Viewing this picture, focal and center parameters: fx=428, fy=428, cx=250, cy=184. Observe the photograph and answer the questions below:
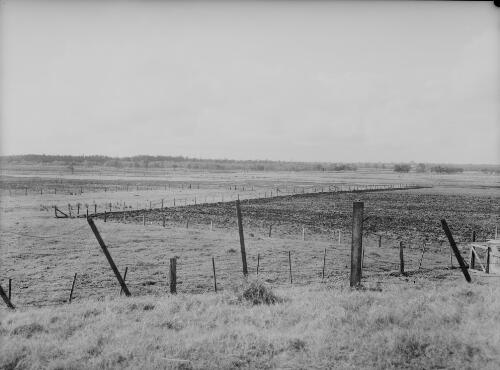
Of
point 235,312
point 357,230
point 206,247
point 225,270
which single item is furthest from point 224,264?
point 235,312

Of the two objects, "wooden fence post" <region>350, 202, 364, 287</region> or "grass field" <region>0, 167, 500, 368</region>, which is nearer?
"grass field" <region>0, 167, 500, 368</region>

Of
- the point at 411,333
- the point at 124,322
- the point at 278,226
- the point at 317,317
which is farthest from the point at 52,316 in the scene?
the point at 278,226

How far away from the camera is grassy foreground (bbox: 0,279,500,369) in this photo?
22.9 ft

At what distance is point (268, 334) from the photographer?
8.12m

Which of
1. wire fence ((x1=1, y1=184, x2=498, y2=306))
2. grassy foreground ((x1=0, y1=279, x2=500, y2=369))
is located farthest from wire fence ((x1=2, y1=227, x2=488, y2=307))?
grassy foreground ((x1=0, y1=279, x2=500, y2=369))

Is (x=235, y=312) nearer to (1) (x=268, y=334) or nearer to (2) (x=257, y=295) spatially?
(2) (x=257, y=295)

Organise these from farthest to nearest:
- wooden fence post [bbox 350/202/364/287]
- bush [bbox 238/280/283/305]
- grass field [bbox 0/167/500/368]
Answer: wooden fence post [bbox 350/202/364/287], bush [bbox 238/280/283/305], grass field [bbox 0/167/500/368]

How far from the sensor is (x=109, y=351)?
24.2 ft

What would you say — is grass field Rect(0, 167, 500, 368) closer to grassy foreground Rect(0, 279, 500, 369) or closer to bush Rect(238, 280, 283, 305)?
grassy foreground Rect(0, 279, 500, 369)

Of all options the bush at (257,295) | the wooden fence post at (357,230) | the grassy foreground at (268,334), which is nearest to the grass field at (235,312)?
the grassy foreground at (268,334)

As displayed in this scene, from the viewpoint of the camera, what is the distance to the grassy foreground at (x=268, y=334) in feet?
22.9

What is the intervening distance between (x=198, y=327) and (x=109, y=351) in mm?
1940

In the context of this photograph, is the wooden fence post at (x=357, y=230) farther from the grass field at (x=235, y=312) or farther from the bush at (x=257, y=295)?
the bush at (x=257, y=295)

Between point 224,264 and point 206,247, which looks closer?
point 224,264
